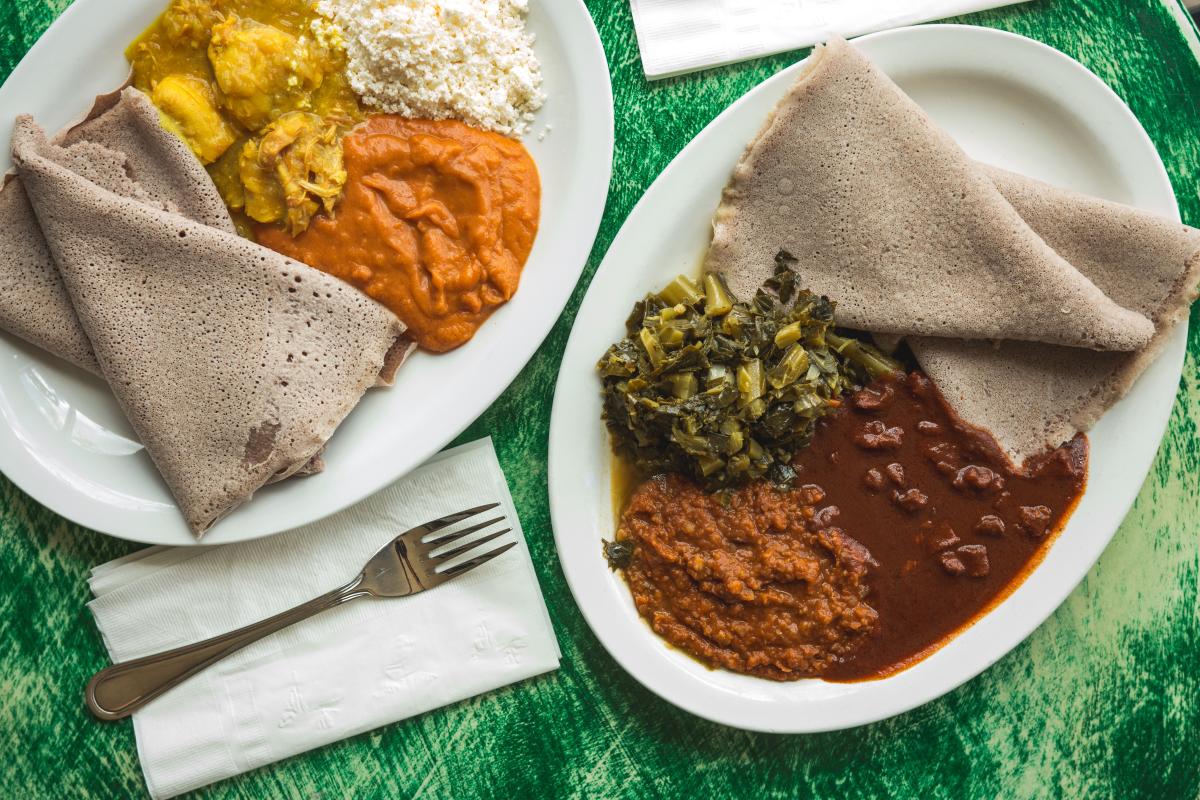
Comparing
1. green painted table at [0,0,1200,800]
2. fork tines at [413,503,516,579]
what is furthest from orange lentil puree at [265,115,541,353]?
fork tines at [413,503,516,579]

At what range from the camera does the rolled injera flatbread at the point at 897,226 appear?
274 cm

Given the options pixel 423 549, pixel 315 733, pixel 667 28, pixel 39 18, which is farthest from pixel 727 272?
pixel 39 18

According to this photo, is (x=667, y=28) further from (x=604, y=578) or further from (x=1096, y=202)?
(x=604, y=578)

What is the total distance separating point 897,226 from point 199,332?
2.54 meters

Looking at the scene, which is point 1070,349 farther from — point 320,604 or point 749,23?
point 320,604

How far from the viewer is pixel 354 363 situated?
2.88m

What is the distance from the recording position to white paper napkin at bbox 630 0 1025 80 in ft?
10.4

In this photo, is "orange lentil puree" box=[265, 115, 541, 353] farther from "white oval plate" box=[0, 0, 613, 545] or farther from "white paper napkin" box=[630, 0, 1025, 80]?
"white paper napkin" box=[630, 0, 1025, 80]

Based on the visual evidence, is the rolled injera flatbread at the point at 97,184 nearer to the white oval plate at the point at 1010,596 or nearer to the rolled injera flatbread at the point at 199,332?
the rolled injera flatbread at the point at 199,332

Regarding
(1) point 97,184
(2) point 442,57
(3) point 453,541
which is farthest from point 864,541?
(1) point 97,184

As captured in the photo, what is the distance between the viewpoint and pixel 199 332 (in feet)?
9.14

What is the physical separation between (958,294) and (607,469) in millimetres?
1450

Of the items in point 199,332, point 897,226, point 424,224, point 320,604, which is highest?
point 424,224

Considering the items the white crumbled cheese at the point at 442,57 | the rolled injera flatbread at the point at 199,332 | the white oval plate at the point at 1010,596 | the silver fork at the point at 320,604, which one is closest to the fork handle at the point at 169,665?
the silver fork at the point at 320,604
